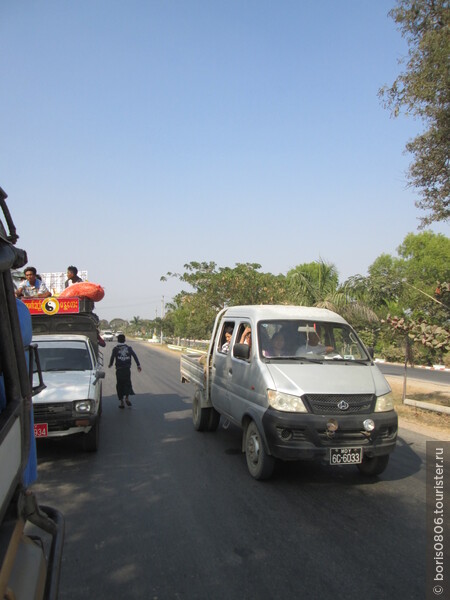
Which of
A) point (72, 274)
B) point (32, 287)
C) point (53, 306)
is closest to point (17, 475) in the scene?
point (53, 306)

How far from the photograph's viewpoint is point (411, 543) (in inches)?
147

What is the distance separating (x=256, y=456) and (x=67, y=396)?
2675 mm

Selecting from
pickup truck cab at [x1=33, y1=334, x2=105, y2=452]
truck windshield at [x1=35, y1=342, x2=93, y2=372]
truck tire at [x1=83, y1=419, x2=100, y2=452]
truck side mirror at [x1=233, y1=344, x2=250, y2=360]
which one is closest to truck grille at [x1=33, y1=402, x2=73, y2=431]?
pickup truck cab at [x1=33, y1=334, x2=105, y2=452]

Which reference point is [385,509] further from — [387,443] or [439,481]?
[439,481]

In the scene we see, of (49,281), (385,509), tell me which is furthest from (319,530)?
(49,281)

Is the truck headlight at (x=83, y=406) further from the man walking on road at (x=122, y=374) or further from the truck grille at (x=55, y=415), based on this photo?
the man walking on road at (x=122, y=374)

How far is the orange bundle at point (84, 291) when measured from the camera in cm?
867

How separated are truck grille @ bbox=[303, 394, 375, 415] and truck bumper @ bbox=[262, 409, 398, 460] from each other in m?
0.06

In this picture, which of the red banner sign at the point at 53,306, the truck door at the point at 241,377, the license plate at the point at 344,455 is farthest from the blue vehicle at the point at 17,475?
the red banner sign at the point at 53,306

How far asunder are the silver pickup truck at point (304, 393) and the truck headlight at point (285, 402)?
0.4 inches

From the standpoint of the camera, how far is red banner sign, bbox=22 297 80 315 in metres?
8.34

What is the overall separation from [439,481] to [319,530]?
224 cm

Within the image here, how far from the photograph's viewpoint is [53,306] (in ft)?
27.5

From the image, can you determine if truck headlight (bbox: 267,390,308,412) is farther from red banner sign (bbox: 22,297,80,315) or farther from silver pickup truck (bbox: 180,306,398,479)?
red banner sign (bbox: 22,297,80,315)
